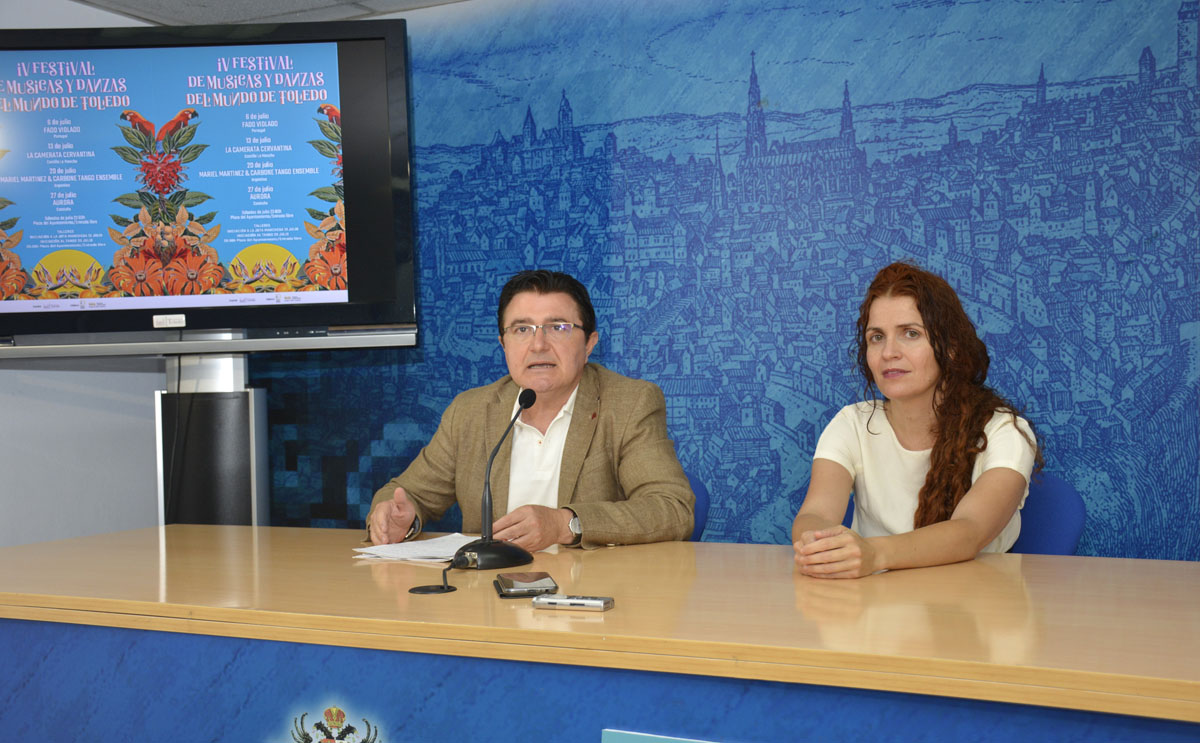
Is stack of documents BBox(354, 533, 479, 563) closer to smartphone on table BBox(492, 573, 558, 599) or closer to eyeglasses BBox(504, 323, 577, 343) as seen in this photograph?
smartphone on table BBox(492, 573, 558, 599)

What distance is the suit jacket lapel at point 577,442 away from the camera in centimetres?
231

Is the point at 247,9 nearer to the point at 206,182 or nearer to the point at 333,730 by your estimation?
the point at 206,182

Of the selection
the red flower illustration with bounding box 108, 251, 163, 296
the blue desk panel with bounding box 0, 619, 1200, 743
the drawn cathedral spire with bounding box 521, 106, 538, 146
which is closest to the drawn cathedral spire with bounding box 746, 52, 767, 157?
the drawn cathedral spire with bounding box 521, 106, 538, 146

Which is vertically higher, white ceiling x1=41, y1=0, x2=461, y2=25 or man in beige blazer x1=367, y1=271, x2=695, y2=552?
white ceiling x1=41, y1=0, x2=461, y2=25

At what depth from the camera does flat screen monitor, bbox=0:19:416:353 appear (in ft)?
10.5

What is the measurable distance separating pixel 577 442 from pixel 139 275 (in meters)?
1.79

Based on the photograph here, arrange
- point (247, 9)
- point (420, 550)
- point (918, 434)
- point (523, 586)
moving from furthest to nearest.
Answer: point (247, 9), point (918, 434), point (420, 550), point (523, 586)

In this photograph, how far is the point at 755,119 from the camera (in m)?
3.27

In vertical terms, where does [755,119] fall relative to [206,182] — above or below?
above

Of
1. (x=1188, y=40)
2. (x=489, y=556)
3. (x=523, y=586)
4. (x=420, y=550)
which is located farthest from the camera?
(x=1188, y=40)

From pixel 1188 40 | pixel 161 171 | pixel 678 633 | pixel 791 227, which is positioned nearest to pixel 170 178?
pixel 161 171

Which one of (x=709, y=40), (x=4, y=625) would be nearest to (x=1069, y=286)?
(x=709, y=40)

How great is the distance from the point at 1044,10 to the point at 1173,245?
2.63 ft

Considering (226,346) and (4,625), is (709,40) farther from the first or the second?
(4,625)
